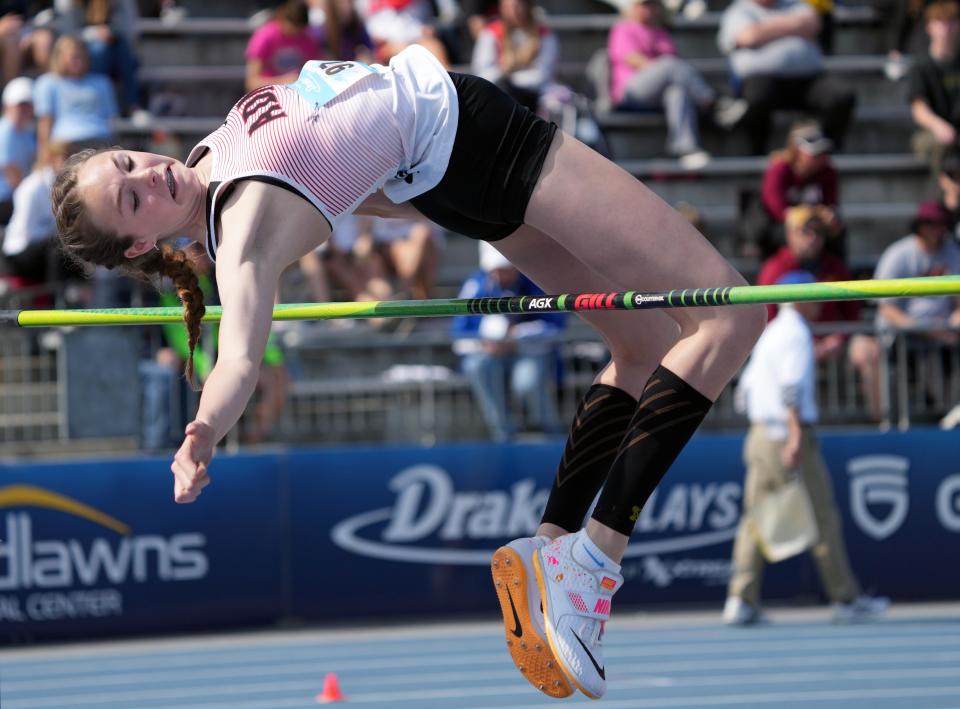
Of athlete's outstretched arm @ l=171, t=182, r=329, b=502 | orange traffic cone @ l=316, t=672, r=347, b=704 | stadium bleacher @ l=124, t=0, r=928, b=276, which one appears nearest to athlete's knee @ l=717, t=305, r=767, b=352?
athlete's outstretched arm @ l=171, t=182, r=329, b=502

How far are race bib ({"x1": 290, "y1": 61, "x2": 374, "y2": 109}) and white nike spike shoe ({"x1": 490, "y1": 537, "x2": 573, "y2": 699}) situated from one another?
1226mm

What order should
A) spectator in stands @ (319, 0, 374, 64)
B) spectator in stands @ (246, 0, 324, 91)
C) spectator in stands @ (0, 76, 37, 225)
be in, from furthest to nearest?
spectator in stands @ (319, 0, 374, 64) < spectator in stands @ (246, 0, 324, 91) < spectator in stands @ (0, 76, 37, 225)

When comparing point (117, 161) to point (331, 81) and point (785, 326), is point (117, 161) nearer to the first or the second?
point (331, 81)

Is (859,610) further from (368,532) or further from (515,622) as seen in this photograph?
(515,622)

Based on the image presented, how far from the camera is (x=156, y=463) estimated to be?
8484mm

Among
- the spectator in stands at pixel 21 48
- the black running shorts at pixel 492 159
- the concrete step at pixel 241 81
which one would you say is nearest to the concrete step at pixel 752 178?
the concrete step at pixel 241 81

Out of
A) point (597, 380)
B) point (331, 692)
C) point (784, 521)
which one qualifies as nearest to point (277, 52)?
point (784, 521)

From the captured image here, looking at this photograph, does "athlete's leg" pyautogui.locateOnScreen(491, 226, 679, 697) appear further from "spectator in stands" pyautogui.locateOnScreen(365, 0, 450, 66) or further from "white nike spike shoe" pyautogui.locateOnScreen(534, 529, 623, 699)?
"spectator in stands" pyautogui.locateOnScreen(365, 0, 450, 66)

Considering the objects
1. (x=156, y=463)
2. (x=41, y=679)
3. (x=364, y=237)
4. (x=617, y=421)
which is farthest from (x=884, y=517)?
(x=617, y=421)

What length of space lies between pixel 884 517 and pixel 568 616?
5674mm

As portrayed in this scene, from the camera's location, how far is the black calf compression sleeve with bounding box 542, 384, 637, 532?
4.28 metres

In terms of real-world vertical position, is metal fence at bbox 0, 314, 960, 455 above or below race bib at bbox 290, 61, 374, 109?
below

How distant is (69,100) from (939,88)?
5.69m

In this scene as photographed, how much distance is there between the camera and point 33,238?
9133mm
